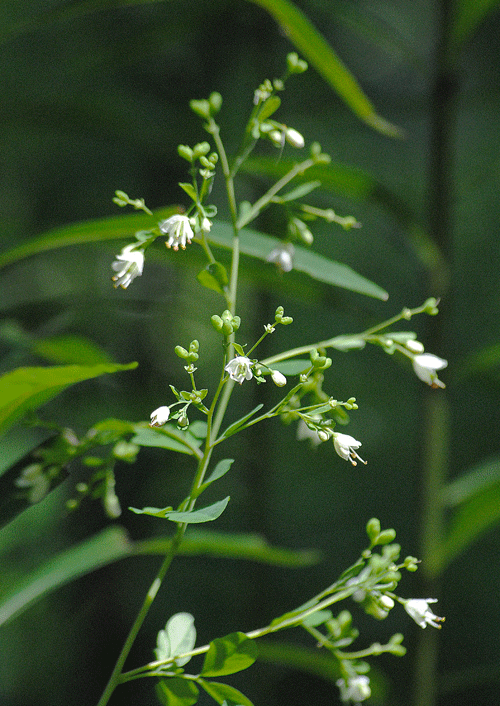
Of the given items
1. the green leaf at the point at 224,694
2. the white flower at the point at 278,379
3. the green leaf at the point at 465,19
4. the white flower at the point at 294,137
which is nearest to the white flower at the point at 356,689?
the green leaf at the point at 224,694

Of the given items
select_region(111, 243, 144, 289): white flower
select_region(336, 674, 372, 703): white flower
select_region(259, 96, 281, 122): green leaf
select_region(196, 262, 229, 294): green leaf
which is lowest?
select_region(336, 674, 372, 703): white flower

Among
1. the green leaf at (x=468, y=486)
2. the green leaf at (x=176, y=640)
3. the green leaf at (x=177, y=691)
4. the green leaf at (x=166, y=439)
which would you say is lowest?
the green leaf at (x=468, y=486)

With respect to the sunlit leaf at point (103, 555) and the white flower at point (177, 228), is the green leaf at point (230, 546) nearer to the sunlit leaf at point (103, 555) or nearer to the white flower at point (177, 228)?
the sunlit leaf at point (103, 555)

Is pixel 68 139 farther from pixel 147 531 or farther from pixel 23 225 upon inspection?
pixel 147 531

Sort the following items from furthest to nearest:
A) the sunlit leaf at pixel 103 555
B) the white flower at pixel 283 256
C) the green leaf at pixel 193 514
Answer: the sunlit leaf at pixel 103 555 < the white flower at pixel 283 256 < the green leaf at pixel 193 514

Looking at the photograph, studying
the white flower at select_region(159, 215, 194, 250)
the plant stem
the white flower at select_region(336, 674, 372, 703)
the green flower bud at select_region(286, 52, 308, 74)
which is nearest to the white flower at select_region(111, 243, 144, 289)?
the white flower at select_region(159, 215, 194, 250)

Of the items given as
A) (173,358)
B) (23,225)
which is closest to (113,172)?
(23,225)

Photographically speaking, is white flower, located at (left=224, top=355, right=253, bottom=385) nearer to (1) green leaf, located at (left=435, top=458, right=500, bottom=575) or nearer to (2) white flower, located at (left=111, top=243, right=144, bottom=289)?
(2) white flower, located at (left=111, top=243, right=144, bottom=289)
